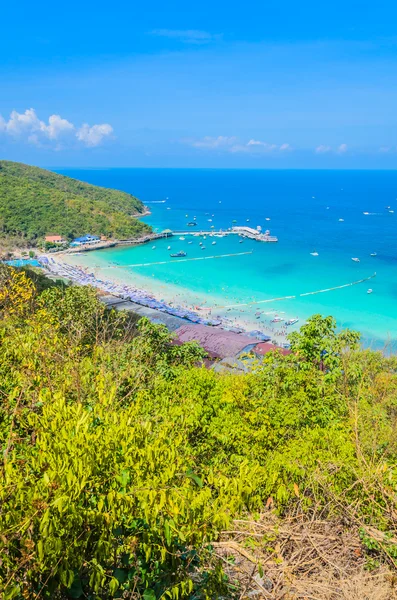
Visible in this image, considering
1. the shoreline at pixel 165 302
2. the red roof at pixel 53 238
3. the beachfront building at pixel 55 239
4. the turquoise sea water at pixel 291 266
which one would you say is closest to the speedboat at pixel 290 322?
the shoreline at pixel 165 302

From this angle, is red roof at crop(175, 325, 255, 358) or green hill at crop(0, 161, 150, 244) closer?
red roof at crop(175, 325, 255, 358)

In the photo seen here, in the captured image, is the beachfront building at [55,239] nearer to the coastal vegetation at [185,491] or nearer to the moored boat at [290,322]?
the moored boat at [290,322]

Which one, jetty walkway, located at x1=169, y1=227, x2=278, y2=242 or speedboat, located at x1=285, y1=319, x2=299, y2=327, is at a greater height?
jetty walkway, located at x1=169, y1=227, x2=278, y2=242

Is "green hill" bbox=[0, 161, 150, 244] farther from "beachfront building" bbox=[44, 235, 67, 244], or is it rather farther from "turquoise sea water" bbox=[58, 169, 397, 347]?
"turquoise sea water" bbox=[58, 169, 397, 347]

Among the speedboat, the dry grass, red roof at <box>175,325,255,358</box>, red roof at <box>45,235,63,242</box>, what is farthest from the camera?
red roof at <box>45,235,63,242</box>

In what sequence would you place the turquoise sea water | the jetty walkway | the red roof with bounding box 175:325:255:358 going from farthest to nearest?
the jetty walkway < the turquoise sea water < the red roof with bounding box 175:325:255:358

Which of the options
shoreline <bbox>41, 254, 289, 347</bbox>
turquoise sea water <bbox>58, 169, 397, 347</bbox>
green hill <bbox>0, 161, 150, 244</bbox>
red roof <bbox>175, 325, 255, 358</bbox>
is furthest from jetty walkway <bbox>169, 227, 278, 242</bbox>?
red roof <bbox>175, 325, 255, 358</bbox>
